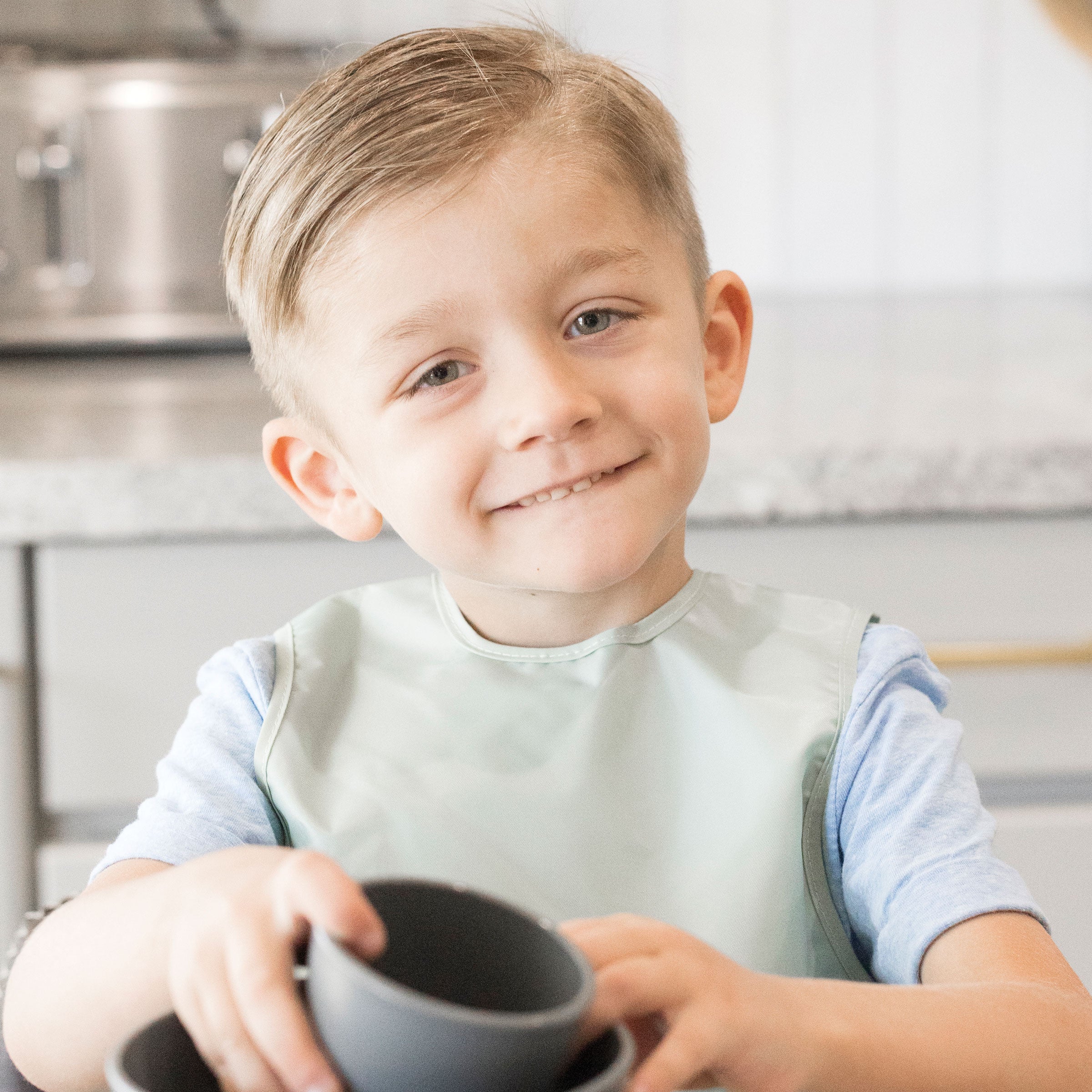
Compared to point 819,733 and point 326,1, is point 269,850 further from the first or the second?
point 326,1

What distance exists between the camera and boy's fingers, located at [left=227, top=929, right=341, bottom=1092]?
14.1 inches

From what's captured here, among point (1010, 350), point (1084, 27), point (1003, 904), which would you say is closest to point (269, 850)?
point (1003, 904)

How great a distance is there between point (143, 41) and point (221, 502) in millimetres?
1138

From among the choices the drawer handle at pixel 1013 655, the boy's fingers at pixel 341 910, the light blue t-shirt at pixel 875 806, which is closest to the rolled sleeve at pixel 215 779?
the light blue t-shirt at pixel 875 806

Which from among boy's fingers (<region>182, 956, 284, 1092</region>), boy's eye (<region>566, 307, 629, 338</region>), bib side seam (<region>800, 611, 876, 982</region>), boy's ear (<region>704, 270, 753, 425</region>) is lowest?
bib side seam (<region>800, 611, 876, 982</region>)

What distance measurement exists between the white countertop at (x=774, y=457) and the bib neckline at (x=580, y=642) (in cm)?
24

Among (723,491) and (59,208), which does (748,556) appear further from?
(59,208)

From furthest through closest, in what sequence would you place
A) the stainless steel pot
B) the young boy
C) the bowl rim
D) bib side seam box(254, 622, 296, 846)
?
the stainless steel pot < bib side seam box(254, 622, 296, 846) < the young boy < the bowl rim

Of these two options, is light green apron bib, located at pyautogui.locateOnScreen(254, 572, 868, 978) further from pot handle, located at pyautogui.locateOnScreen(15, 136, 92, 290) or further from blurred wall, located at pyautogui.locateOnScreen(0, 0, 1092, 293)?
blurred wall, located at pyautogui.locateOnScreen(0, 0, 1092, 293)

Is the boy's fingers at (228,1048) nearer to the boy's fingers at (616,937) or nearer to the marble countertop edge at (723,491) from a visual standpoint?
the boy's fingers at (616,937)

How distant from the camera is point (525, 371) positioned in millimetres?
631

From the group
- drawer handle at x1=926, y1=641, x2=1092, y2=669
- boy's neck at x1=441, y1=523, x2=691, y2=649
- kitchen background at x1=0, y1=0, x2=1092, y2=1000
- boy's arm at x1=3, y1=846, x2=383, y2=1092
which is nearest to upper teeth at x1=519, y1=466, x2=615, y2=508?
boy's neck at x1=441, y1=523, x2=691, y2=649

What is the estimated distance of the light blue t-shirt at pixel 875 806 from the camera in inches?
24.2

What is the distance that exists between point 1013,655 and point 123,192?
4.05ft
